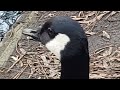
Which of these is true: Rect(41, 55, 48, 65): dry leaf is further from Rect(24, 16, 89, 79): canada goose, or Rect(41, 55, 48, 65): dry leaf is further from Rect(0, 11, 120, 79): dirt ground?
Rect(24, 16, 89, 79): canada goose

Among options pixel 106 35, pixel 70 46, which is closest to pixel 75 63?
pixel 70 46

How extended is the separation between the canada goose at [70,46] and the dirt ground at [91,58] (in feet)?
3.38

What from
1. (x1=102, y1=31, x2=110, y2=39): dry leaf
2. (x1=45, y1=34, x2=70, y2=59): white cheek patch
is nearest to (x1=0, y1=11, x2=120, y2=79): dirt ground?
(x1=102, y1=31, x2=110, y2=39): dry leaf

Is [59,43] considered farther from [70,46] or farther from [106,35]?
[106,35]

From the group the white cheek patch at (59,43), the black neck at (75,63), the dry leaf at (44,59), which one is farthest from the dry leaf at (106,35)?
the black neck at (75,63)

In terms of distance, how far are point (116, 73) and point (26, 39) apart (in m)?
1.26

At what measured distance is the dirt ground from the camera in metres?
3.46

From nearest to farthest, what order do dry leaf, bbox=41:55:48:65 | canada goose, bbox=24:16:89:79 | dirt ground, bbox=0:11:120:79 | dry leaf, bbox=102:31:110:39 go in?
canada goose, bbox=24:16:89:79 < dirt ground, bbox=0:11:120:79 < dry leaf, bbox=41:55:48:65 < dry leaf, bbox=102:31:110:39

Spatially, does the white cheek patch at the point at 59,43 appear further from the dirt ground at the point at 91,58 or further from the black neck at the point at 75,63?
the dirt ground at the point at 91,58

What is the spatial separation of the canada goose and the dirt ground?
3.38ft

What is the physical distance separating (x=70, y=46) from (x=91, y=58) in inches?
58.0

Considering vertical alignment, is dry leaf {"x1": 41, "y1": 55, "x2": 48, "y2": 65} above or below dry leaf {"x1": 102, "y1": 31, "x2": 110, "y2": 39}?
below

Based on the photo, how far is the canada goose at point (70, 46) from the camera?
2176 millimetres

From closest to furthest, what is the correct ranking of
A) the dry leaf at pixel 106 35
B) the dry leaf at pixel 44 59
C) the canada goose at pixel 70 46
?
the canada goose at pixel 70 46 < the dry leaf at pixel 44 59 < the dry leaf at pixel 106 35
